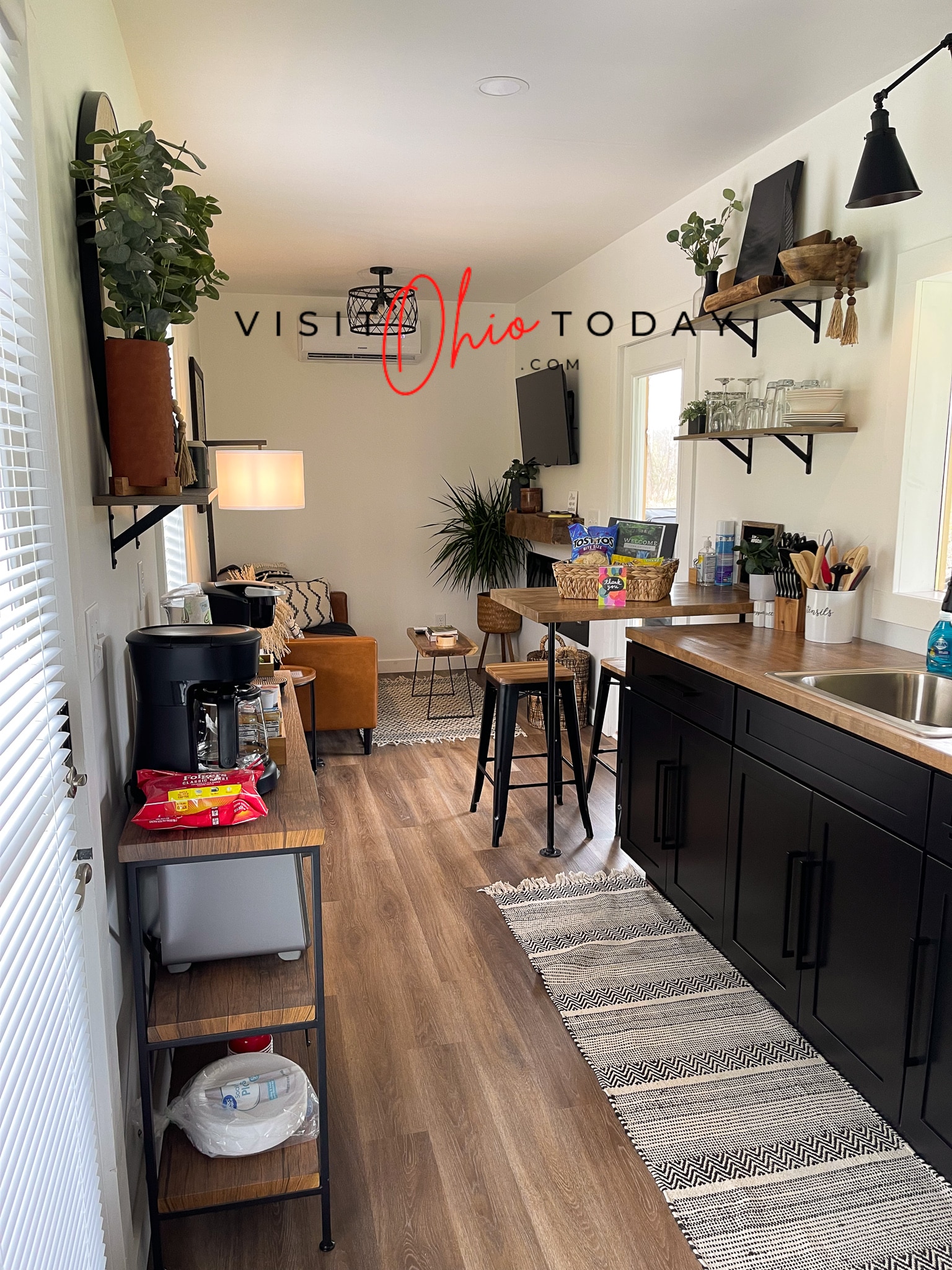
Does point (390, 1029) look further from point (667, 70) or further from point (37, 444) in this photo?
point (667, 70)

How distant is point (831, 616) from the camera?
9.30 ft

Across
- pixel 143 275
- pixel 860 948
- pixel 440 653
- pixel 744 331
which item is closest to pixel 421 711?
pixel 440 653

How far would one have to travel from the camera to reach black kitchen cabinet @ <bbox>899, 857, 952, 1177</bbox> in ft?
5.82

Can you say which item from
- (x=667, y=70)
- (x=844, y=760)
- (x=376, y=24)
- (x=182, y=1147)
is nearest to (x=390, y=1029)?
(x=182, y=1147)

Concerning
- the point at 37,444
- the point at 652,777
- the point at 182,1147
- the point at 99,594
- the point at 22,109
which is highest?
the point at 22,109

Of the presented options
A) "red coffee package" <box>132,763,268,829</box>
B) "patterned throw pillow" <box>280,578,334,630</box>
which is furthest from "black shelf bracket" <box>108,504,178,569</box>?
"patterned throw pillow" <box>280,578,334,630</box>

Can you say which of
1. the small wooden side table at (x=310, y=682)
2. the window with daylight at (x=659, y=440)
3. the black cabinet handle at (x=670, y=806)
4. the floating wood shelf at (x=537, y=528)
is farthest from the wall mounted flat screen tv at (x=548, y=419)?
the black cabinet handle at (x=670, y=806)

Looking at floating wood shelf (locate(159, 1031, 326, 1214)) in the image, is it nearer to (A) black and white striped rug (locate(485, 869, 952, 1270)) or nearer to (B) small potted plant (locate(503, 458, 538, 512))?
(A) black and white striped rug (locate(485, 869, 952, 1270))

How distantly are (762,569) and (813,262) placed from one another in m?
1.01

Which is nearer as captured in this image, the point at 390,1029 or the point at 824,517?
the point at 390,1029

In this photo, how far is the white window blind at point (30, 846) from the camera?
102cm

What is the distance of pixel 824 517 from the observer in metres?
3.18

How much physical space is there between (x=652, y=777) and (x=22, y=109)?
253cm

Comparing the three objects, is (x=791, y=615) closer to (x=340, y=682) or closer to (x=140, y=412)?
(x=140, y=412)
